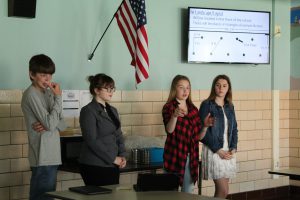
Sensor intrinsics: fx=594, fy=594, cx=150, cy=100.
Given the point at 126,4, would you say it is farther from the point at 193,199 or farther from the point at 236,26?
the point at 193,199

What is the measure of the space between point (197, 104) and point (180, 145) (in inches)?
72.8

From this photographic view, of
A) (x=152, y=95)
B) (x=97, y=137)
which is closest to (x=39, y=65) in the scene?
(x=97, y=137)

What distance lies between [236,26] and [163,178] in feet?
11.9

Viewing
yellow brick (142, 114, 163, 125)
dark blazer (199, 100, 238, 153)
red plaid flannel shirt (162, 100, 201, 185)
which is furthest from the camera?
yellow brick (142, 114, 163, 125)

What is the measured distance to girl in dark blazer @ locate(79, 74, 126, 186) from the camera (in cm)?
461

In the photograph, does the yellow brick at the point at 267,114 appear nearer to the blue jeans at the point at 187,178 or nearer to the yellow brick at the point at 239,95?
the yellow brick at the point at 239,95

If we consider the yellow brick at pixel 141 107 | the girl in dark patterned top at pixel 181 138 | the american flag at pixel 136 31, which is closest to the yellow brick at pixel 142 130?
the yellow brick at pixel 141 107

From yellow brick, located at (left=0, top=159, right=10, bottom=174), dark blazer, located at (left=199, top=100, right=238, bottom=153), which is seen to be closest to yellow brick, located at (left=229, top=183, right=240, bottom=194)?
dark blazer, located at (left=199, top=100, right=238, bottom=153)

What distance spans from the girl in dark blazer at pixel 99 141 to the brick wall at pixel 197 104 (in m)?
0.97

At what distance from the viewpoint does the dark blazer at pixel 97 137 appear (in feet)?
15.1

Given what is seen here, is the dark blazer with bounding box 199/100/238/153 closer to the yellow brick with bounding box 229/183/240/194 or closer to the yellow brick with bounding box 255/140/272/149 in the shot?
the yellow brick with bounding box 229/183/240/194

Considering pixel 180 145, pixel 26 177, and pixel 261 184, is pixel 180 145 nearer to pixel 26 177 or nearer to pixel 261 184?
pixel 26 177

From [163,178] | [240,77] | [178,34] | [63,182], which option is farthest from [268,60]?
[163,178]

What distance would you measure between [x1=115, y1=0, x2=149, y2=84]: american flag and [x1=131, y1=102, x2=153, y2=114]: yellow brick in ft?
1.71
